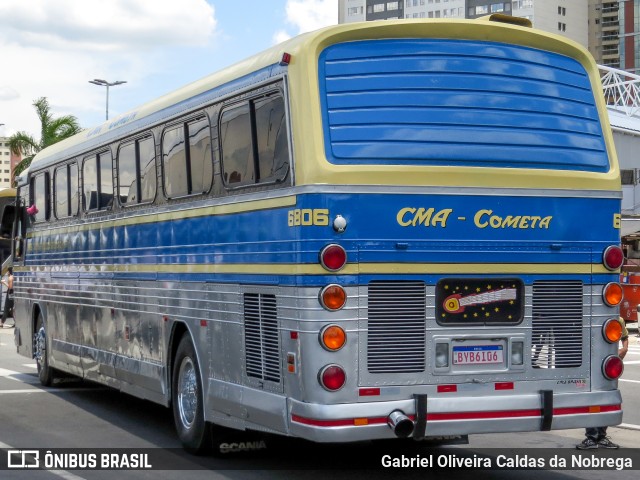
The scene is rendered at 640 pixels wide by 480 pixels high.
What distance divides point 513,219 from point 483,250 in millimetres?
366

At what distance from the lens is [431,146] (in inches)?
362

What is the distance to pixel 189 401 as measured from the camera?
1123 cm

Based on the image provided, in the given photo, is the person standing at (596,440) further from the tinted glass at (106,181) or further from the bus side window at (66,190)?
the bus side window at (66,190)

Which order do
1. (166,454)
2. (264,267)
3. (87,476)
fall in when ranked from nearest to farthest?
1. (264,267)
2. (87,476)
3. (166,454)

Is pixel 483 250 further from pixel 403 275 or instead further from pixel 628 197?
pixel 628 197

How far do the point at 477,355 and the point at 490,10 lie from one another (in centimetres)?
14664

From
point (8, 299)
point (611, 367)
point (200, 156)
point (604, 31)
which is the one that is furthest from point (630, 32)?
point (611, 367)

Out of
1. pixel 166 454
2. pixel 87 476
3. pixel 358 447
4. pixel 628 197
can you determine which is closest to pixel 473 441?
pixel 358 447

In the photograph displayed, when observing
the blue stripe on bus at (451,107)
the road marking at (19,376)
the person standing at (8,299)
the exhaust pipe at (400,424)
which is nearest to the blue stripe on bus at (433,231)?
the blue stripe on bus at (451,107)

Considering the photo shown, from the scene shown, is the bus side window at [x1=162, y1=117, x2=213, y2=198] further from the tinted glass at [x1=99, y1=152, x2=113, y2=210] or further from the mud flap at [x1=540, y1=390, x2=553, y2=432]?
the mud flap at [x1=540, y1=390, x2=553, y2=432]

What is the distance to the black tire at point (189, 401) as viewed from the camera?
1083 centimetres

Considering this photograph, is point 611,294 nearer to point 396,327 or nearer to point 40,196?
point 396,327

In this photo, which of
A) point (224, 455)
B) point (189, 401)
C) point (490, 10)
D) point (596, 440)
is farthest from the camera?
point (490, 10)

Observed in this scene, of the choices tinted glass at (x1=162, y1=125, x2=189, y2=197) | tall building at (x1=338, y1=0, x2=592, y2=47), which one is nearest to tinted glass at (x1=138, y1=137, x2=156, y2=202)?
tinted glass at (x1=162, y1=125, x2=189, y2=197)
